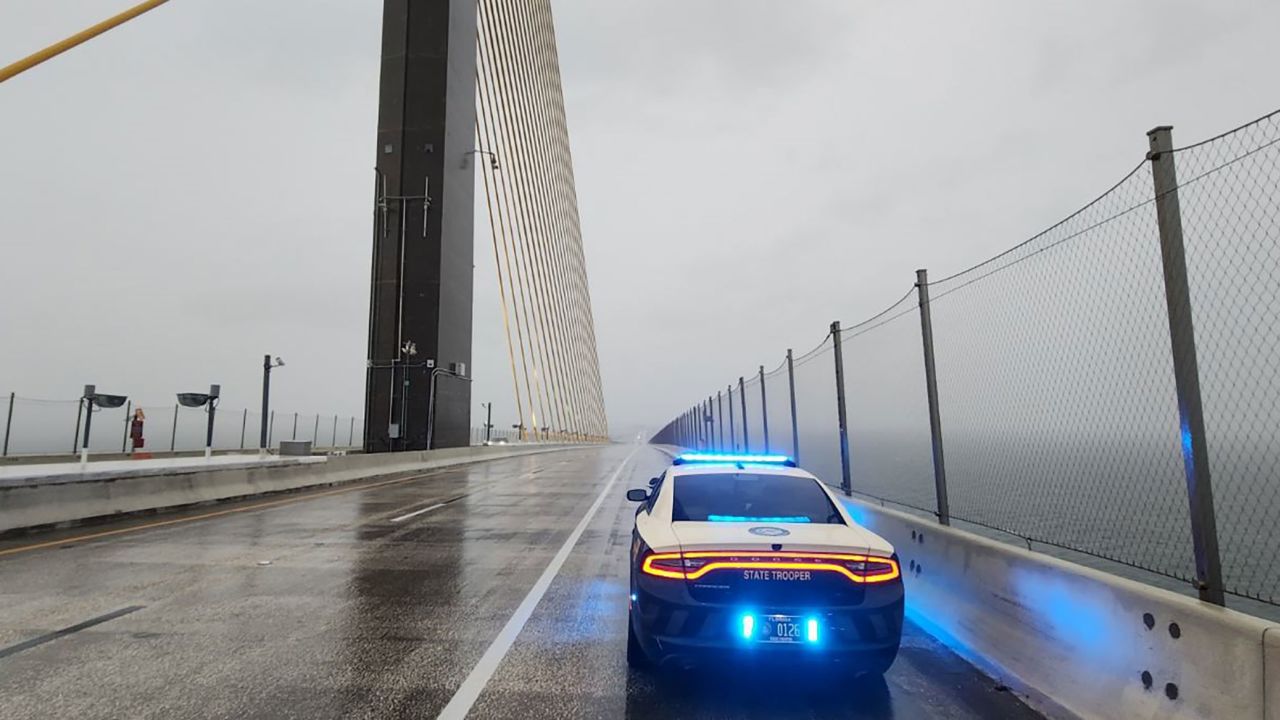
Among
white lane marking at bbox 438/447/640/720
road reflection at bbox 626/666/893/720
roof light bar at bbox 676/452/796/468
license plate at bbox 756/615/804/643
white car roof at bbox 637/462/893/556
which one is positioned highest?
roof light bar at bbox 676/452/796/468

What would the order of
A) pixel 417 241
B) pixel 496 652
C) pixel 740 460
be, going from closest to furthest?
pixel 496 652 → pixel 740 460 → pixel 417 241

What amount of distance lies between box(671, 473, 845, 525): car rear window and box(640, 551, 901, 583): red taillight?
631 mm

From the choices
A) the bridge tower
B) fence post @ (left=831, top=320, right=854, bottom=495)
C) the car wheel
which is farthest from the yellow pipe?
the bridge tower

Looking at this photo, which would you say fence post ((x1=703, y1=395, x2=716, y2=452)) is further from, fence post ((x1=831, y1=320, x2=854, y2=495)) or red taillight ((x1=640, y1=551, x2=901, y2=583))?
red taillight ((x1=640, y1=551, x2=901, y2=583))

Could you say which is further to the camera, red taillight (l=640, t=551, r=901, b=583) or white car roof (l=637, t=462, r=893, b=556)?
white car roof (l=637, t=462, r=893, b=556)

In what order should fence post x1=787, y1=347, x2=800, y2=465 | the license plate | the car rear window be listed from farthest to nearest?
fence post x1=787, y1=347, x2=800, y2=465
the car rear window
the license plate

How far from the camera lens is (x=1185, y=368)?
12.3ft

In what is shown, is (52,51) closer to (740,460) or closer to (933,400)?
(740,460)

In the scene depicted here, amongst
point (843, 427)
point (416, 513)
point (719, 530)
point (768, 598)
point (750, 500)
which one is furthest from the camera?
point (416, 513)

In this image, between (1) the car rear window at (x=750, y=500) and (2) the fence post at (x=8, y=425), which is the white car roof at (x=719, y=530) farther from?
(2) the fence post at (x=8, y=425)

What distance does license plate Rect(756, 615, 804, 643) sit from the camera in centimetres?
381

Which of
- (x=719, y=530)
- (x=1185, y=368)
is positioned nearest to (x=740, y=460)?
(x=719, y=530)

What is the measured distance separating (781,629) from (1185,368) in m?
2.56

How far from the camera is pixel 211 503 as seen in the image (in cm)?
1455
